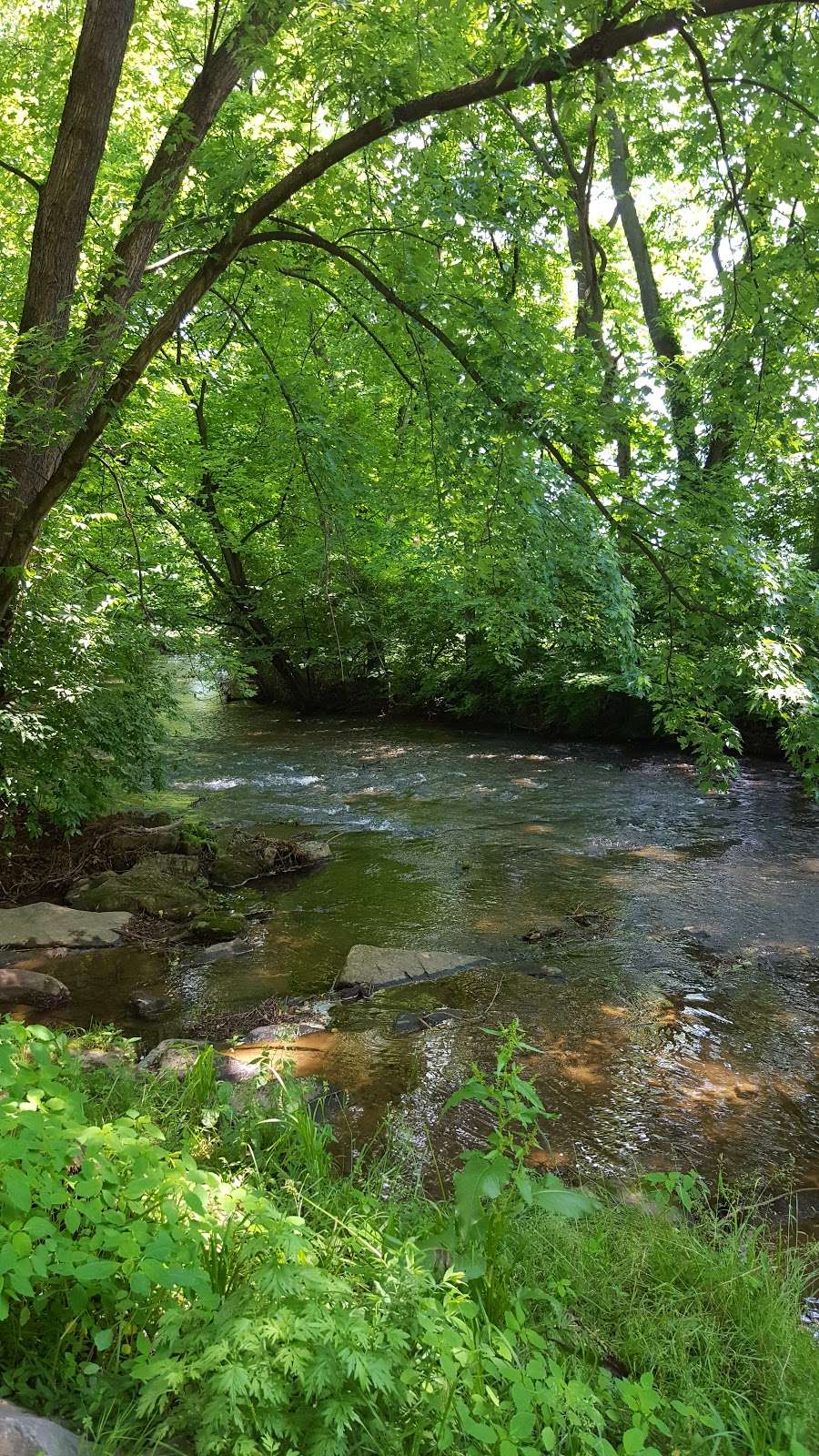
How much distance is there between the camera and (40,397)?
16.6 ft

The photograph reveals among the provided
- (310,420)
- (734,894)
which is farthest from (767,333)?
(734,894)

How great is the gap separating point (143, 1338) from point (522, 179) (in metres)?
4.92

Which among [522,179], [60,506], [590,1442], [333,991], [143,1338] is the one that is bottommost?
[333,991]

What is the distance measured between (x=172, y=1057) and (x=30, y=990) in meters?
1.50

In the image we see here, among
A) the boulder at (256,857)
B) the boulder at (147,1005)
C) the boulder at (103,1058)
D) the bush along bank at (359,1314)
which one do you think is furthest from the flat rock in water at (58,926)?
the bush along bank at (359,1314)

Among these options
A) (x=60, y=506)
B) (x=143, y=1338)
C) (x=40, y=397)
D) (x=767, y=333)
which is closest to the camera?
(x=143, y=1338)

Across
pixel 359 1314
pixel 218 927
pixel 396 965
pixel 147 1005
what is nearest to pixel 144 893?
pixel 218 927

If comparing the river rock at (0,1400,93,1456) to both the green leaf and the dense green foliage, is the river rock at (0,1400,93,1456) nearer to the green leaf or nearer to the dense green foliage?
the green leaf

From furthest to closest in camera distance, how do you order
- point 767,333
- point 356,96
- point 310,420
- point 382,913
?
point 382,913 < point 310,420 < point 356,96 < point 767,333

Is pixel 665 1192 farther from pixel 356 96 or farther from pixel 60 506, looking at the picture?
pixel 60 506

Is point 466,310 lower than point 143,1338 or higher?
higher

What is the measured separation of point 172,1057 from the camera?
4.47 meters

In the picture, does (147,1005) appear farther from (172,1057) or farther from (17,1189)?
(17,1189)

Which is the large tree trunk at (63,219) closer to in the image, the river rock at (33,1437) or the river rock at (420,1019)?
the river rock at (420,1019)
